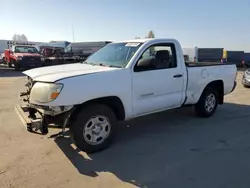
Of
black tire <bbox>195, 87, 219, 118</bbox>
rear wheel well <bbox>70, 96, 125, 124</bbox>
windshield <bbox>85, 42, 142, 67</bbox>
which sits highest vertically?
windshield <bbox>85, 42, 142, 67</bbox>

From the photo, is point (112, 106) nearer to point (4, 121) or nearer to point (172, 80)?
point (172, 80)

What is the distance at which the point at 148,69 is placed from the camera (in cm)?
520

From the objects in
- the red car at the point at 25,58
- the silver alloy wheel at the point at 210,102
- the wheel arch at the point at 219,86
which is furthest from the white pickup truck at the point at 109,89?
the red car at the point at 25,58

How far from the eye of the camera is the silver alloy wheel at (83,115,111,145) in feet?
14.9

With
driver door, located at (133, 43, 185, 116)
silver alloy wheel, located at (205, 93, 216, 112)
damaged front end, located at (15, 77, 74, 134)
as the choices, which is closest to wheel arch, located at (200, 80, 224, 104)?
silver alloy wheel, located at (205, 93, 216, 112)

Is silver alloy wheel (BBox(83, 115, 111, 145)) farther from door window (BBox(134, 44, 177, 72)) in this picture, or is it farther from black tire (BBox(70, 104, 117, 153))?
door window (BBox(134, 44, 177, 72))

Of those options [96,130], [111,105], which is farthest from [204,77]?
[96,130]

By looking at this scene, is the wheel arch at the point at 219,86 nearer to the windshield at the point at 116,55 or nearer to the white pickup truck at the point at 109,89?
the white pickup truck at the point at 109,89

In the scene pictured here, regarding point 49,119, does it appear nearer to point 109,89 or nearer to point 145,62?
point 109,89

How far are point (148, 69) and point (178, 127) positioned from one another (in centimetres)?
173

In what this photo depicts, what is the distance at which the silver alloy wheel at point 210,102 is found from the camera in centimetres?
691

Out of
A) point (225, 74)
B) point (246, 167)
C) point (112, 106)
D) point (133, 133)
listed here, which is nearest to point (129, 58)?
point (112, 106)

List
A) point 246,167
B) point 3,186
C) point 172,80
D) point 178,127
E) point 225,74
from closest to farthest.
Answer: point 3,186, point 246,167, point 172,80, point 178,127, point 225,74

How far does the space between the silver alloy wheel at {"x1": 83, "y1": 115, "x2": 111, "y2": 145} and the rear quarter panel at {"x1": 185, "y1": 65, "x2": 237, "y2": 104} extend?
235cm
